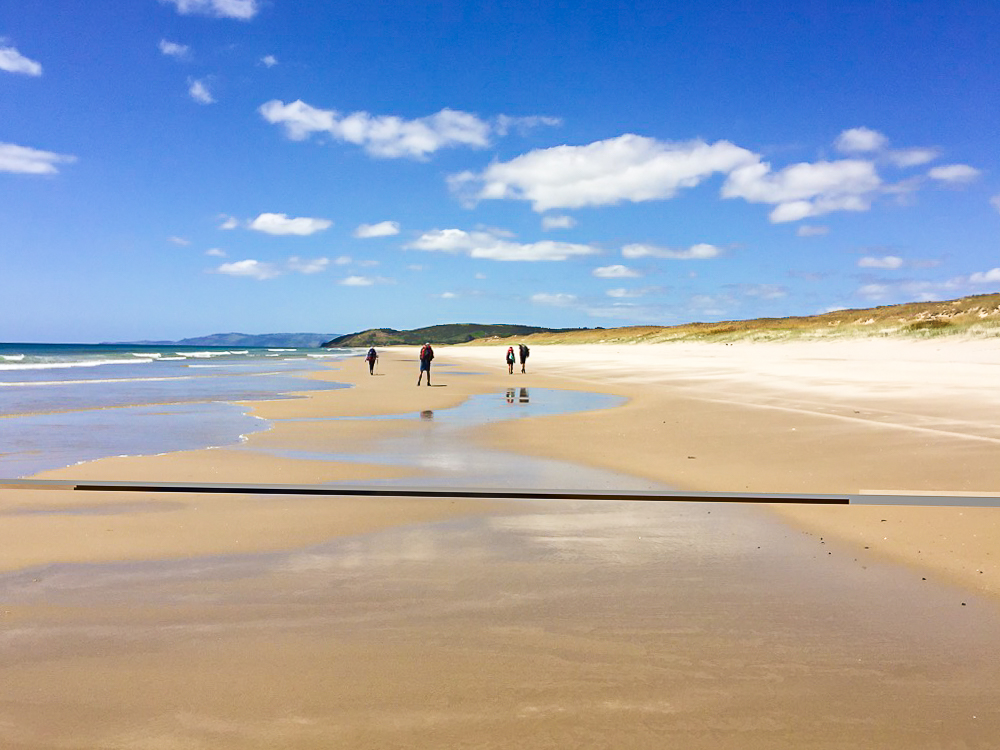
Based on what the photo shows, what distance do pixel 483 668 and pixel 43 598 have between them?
327cm

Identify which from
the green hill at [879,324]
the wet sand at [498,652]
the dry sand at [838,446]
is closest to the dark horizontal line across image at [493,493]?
the dry sand at [838,446]

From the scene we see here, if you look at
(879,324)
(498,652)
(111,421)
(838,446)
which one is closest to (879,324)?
(879,324)

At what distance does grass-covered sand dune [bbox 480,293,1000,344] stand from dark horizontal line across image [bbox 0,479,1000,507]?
4106 cm

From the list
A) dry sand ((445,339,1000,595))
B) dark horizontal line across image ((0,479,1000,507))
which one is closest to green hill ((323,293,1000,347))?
dry sand ((445,339,1000,595))

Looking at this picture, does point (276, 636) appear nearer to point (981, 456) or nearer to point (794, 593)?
point (794, 593)

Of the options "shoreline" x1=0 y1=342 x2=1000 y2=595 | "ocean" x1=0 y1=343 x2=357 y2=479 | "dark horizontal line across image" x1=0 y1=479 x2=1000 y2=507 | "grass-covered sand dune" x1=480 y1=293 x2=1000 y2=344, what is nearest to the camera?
"shoreline" x1=0 y1=342 x2=1000 y2=595

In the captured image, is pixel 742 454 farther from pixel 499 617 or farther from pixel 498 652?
pixel 498 652

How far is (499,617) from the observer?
4488mm

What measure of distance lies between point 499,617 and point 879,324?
64.4m

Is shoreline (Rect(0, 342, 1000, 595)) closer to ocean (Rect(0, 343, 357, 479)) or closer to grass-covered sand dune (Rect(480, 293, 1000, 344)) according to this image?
ocean (Rect(0, 343, 357, 479))

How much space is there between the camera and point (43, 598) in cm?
481

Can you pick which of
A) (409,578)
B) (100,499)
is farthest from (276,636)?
(100,499)

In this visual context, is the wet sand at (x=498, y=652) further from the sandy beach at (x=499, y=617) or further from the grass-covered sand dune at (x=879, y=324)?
the grass-covered sand dune at (x=879, y=324)

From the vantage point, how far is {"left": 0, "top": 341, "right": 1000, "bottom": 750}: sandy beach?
327 centimetres
